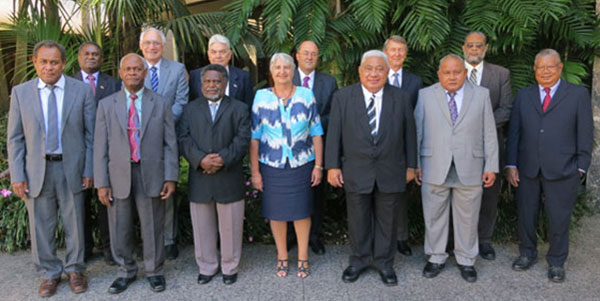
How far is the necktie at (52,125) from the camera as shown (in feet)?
12.2

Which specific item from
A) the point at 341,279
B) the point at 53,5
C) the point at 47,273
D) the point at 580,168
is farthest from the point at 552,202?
the point at 53,5

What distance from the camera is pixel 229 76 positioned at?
4.63 meters

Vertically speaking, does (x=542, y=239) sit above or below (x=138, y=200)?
below

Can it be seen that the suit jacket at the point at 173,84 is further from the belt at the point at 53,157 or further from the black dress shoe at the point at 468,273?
the black dress shoe at the point at 468,273

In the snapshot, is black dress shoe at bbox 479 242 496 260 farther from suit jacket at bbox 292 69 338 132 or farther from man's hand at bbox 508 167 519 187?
suit jacket at bbox 292 69 338 132

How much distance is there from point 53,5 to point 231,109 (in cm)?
368

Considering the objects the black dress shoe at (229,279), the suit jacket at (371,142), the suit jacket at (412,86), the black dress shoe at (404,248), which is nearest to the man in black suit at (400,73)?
the suit jacket at (412,86)

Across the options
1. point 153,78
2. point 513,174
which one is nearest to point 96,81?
point 153,78

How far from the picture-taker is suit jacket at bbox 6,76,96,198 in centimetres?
369

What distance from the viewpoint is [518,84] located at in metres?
5.49

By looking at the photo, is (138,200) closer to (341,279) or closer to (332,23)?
(341,279)

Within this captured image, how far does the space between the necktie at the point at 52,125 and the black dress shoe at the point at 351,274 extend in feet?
8.12

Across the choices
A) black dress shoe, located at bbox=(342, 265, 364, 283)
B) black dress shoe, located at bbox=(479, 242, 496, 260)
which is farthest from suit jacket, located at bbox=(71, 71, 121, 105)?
black dress shoe, located at bbox=(479, 242, 496, 260)

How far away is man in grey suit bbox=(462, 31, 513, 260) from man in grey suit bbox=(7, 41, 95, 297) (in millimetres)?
3275
